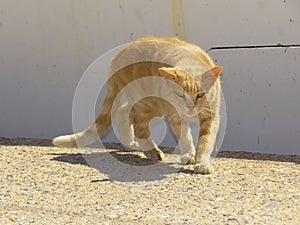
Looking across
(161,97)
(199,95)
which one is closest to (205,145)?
(199,95)

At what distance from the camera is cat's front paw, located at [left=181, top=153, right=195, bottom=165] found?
20.7 feet

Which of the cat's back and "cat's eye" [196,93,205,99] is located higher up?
the cat's back

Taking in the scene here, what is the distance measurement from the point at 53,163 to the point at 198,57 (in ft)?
5.53

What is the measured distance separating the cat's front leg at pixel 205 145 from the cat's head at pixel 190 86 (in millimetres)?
208

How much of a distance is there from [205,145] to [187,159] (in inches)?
11.8

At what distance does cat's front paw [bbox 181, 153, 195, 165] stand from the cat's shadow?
0.22 feet

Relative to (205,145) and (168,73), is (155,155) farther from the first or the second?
(168,73)

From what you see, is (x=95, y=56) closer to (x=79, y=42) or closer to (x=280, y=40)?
(x=79, y=42)

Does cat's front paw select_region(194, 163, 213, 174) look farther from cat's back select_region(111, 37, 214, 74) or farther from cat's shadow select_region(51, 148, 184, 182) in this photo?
cat's back select_region(111, 37, 214, 74)

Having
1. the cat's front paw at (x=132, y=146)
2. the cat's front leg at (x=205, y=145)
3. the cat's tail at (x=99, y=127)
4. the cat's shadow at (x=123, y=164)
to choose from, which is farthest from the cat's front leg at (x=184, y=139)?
the cat's tail at (x=99, y=127)

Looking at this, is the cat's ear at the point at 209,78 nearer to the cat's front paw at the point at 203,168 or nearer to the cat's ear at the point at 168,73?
the cat's ear at the point at 168,73

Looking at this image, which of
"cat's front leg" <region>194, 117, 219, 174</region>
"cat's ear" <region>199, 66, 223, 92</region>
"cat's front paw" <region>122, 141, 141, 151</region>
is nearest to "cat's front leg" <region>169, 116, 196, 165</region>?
"cat's front leg" <region>194, 117, 219, 174</region>

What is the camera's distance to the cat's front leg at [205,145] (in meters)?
5.95

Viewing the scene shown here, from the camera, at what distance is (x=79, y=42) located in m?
7.66
